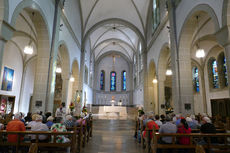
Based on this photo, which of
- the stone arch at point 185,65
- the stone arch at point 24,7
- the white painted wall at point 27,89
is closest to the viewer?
the stone arch at point 24,7

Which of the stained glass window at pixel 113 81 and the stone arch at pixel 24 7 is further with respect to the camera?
the stained glass window at pixel 113 81

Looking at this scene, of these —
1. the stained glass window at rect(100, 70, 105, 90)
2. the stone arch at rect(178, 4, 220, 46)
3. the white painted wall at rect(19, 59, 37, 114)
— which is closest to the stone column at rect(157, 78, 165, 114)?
the stone arch at rect(178, 4, 220, 46)

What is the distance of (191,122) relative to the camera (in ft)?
16.4

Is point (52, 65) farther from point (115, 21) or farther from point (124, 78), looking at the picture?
point (124, 78)

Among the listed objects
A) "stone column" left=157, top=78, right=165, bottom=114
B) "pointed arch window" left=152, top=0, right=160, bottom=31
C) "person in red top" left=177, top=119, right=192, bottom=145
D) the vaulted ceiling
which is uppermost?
the vaulted ceiling

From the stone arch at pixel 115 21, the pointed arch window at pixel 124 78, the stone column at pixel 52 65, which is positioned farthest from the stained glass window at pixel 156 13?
the pointed arch window at pixel 124 78

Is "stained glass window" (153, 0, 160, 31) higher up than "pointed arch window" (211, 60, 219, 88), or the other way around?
"stained glass window" (153, 0, 160, 31)

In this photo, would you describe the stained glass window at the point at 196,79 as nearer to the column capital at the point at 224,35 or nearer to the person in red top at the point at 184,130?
the column capital at the point at 224,35

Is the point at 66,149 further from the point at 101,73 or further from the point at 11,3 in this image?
the point at 101,73

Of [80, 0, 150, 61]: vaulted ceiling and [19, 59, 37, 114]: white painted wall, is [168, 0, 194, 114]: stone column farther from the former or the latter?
[19, 59, 37, 114]: white painted wall

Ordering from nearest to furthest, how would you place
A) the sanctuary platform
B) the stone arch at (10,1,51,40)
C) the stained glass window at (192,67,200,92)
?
1. the stone arch at (10,1,51,40)
2. the stained glass window at (192,67,200,92)
3. the sanctuary platform

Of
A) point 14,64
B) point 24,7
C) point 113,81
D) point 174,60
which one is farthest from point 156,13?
point 113,81

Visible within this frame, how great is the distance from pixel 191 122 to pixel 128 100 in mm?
22397

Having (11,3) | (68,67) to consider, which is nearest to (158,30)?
(68,67)
